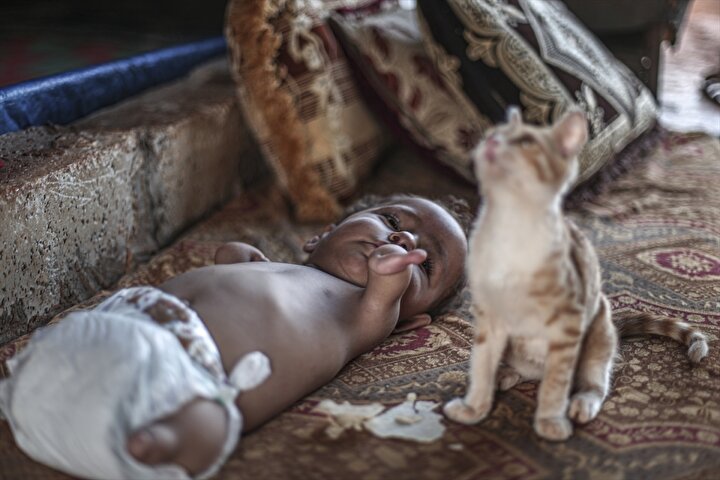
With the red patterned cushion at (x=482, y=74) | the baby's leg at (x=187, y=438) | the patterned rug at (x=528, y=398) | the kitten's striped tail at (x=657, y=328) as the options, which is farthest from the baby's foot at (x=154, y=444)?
the red patterned cushion at (x=482, y=74)

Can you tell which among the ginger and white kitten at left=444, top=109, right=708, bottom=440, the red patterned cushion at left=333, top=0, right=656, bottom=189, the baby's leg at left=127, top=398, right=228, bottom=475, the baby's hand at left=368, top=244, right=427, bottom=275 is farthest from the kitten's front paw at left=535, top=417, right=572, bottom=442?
the red patterned cushion at left=333, top=0, right=656, bottom=189

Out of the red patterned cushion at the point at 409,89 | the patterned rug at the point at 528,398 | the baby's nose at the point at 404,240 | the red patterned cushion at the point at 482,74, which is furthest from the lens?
the red patterned cushion at the point at 409,89

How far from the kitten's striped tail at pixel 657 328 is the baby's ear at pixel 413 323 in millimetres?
336

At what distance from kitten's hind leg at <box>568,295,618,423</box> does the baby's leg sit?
Answer: 49cm

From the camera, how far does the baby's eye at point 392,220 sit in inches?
55.2

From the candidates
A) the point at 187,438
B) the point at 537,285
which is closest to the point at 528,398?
the point at 537,285

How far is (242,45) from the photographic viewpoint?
1.91 metres

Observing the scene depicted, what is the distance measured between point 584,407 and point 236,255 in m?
0.68

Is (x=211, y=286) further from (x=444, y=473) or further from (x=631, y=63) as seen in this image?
(x=631, y=63)

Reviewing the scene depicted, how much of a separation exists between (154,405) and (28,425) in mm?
182

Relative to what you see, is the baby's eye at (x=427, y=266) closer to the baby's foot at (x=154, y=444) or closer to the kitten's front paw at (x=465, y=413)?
the kitten's front paw at (x=465, y=413)

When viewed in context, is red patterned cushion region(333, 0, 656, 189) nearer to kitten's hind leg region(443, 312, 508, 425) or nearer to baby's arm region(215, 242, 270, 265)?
baby's arm region(215, 242, 270, 265)

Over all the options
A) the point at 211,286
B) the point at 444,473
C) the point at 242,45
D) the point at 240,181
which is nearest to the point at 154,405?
the point at 211,286

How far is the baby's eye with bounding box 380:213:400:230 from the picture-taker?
1.40 metres
